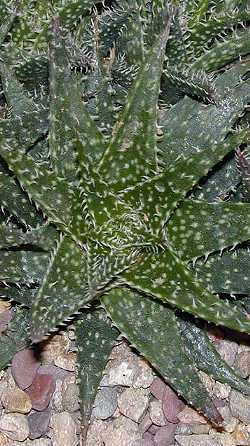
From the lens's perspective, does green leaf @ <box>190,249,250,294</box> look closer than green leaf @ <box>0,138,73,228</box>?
No

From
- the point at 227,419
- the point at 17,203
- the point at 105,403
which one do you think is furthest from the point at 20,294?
the point at 227,419

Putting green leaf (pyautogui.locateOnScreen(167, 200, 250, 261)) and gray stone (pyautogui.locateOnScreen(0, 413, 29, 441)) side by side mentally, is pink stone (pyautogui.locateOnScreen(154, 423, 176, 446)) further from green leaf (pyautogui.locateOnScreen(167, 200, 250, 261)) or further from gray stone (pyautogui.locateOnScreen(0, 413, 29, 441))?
green leaf (pyautogui.locateOnScreen(167, 200, 250, 261))

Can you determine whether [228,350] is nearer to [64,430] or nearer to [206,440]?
[206,440]

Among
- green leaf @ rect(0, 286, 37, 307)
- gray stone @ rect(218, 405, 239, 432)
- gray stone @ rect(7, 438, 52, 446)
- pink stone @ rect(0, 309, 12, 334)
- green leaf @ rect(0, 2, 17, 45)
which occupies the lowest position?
gray stone @ rect(218, 405, 239, 432)

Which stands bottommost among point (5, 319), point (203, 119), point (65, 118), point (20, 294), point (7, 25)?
point (5, 319)

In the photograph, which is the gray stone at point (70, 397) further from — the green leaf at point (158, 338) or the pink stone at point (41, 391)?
the green leaf at point (158, 338)

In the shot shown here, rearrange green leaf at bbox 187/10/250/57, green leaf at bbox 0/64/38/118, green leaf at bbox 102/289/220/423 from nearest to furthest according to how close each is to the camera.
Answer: green leaf at bbox 102/289/220/423, green leaf at bbox 0/64/38/118, green leaf at bbox 187/10/250/57

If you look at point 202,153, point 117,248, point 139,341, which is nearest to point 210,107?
point 202,153

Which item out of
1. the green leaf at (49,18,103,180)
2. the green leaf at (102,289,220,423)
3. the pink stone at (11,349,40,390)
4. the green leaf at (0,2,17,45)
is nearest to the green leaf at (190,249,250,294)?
the green leaf at (102,289,220,423)
